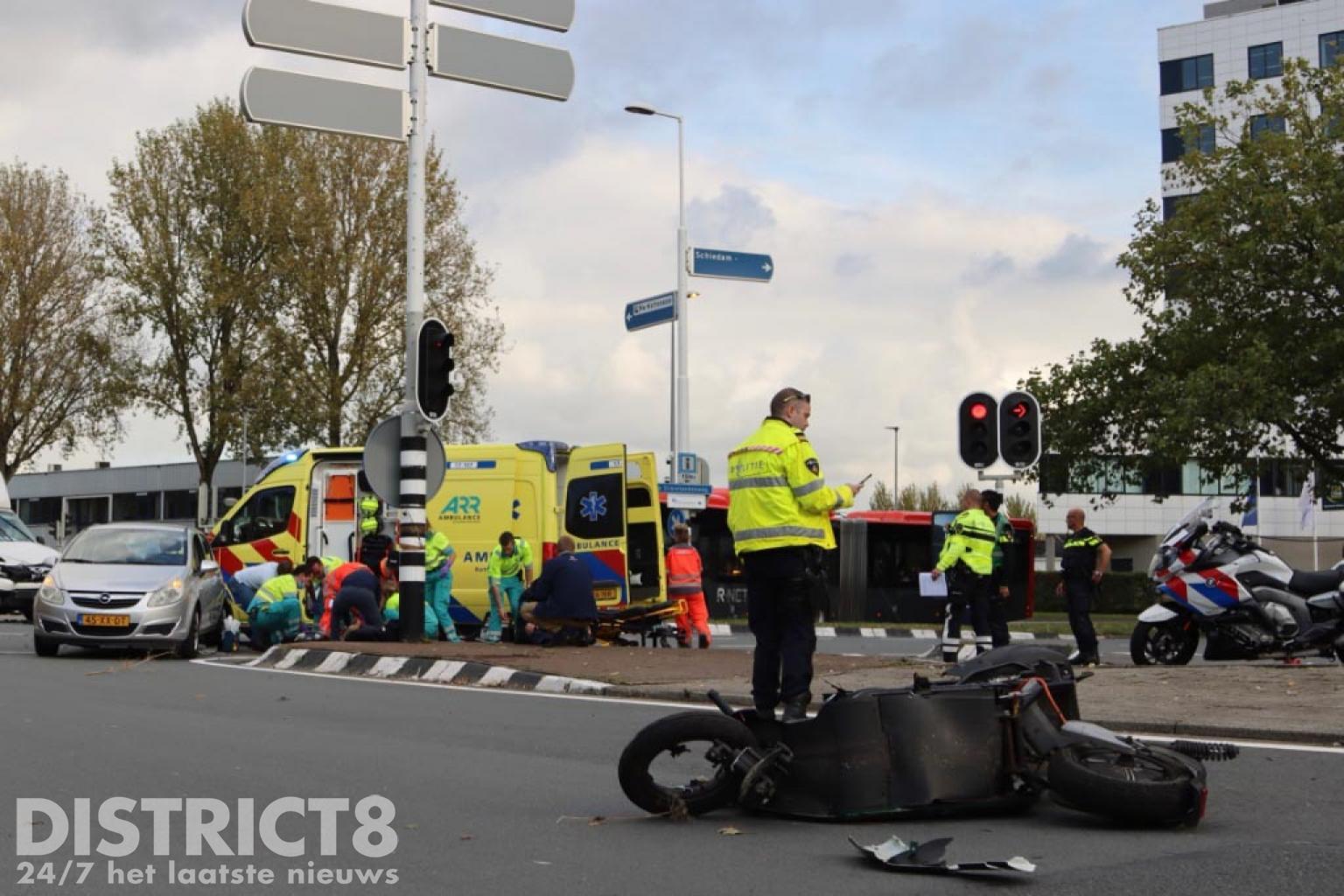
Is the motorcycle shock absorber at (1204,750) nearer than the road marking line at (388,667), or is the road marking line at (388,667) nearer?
the motorcycle shock absorber at (1204,750)

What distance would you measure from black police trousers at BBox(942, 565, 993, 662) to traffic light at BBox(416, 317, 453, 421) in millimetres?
5447

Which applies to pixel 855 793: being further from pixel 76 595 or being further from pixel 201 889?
pixel 76 595

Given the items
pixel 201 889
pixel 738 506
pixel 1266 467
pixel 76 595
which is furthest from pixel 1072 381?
pixel 201 889

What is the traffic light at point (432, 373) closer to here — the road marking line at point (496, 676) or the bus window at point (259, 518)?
the road marking line at point (496, 676)

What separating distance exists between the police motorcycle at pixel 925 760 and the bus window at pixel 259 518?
17.4m

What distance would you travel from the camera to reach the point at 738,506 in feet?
27.8

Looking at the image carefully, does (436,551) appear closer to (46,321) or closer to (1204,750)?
(1204,750)

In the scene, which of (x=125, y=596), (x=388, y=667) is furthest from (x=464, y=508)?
(x=388, y=667)

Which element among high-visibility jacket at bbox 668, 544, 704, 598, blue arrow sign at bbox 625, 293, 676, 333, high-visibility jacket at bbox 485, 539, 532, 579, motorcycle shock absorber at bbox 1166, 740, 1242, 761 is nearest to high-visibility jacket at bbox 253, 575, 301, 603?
Result: high-visibility jacket at bbox 485, 539, 532, 579

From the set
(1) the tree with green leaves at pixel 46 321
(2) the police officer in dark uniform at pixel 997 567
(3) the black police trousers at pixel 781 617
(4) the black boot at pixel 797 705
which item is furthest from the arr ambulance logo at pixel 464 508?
(1) the tree with green leaves at pixel 46 321

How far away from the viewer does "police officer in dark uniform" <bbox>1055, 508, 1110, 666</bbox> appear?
1636 cm

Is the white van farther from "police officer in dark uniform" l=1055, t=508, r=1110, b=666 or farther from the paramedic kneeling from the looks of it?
"police officer in dark uniform" l=1055, t=508, r=1110, b=666

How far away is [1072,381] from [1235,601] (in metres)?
24.0

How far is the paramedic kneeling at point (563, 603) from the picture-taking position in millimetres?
18250
